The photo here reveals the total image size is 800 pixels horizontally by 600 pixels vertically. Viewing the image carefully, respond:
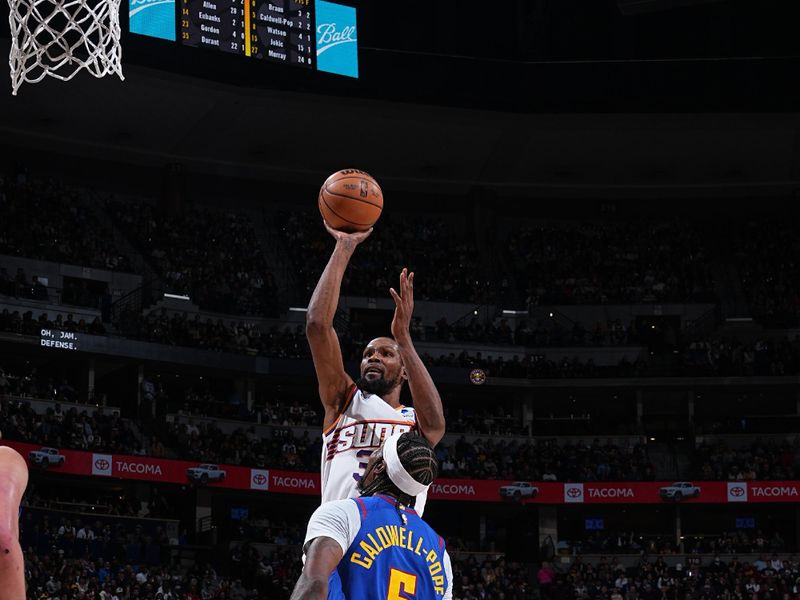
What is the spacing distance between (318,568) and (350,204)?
10.9 feet

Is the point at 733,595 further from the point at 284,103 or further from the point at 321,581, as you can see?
the point at 321,581

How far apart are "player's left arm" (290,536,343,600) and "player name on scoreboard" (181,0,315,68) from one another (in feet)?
92.0

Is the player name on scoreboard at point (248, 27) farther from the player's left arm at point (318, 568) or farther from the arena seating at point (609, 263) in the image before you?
the player's left arm at point (318, 568)

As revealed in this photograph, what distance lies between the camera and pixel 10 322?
30.8 m

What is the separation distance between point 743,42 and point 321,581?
36874mm

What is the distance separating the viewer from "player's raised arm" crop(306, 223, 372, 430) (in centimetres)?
652

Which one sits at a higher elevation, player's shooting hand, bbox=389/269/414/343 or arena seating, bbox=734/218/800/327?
arena seating, bbox=734/218/800/327

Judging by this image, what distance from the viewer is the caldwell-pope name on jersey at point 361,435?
676 centimetres

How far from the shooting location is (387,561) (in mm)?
4562

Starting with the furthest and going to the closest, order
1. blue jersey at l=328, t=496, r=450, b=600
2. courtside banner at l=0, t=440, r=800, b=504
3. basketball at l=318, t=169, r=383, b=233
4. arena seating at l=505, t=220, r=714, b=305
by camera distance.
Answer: arena seating at l=505, t=220, r=714, b=305 < courtside banner at l=0, t=440, r=800, b=504 < basketball at l=318, t=169, r=383, b=233 < blue jersey at l=328, t=496, r=450, b=600

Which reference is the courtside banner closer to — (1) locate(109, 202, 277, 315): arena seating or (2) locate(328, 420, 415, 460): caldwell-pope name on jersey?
(1) locate(109, 202, 277, 315): arena seating

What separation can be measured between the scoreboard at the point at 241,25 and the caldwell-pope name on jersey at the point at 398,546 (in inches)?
1096

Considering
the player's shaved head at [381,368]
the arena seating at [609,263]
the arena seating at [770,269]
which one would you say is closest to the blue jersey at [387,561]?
the player's shaved head at [381,368]

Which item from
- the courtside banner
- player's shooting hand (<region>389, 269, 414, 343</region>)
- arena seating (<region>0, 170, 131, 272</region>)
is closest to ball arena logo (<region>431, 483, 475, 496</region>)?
the courtside banner
